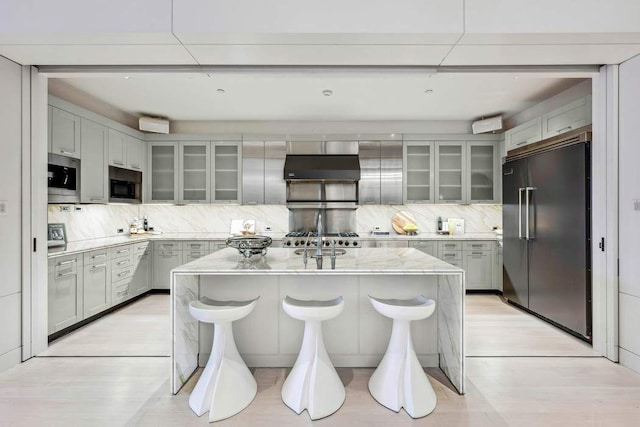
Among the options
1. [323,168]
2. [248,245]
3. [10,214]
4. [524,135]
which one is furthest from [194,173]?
[524,135]

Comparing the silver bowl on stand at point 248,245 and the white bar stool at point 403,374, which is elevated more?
the silver bowl on stand at point 248,245

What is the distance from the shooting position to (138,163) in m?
4.73

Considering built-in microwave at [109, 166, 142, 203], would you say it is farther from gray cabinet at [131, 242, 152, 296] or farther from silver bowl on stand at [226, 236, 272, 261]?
silver bowl on stand at [226, 236, 272, 261]

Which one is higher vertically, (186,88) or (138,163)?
(186,88)

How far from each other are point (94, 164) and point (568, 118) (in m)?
5.42

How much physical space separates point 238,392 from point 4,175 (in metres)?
2.49

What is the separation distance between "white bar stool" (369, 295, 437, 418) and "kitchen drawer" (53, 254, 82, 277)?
3069 millimetres

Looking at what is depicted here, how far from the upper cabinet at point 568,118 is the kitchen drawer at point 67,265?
17.4 feet

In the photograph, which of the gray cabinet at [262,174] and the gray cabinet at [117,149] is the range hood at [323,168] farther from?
the gray cabinet at [117,149]

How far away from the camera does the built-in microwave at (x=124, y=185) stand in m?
4.19

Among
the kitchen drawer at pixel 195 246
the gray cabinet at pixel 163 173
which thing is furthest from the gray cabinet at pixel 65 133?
the kitchen drawer at pixel 195 246

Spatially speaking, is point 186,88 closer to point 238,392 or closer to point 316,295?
point 316,295

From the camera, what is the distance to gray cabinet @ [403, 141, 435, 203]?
4.91 m

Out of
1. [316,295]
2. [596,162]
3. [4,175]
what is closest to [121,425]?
[316,295]
